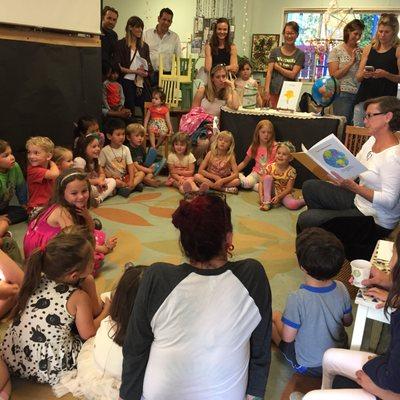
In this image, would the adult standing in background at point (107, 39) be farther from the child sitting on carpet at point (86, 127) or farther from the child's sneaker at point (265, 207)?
the child's sneaker at point (265, 207)

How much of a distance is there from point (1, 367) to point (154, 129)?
11.5 feet

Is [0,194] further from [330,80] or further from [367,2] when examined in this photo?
[367,2]

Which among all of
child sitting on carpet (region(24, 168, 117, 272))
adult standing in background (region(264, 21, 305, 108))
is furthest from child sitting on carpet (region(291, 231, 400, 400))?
adult standing in background (region(264, 21, 305, 108))

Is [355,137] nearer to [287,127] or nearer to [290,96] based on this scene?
[287,127]

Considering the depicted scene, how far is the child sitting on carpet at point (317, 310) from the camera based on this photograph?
1.66 metres

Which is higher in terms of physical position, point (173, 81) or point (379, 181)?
point (173, 81)

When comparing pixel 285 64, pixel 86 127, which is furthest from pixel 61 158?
pixel 285 64

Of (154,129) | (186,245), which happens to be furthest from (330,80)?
(186,245)

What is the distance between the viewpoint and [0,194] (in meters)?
2.97

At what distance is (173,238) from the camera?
3.01 m

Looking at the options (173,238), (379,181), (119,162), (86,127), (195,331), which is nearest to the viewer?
(195,331)

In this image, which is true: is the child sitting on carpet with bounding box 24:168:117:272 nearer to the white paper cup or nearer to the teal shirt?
the teal shirt

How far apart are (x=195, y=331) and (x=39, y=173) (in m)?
2.25

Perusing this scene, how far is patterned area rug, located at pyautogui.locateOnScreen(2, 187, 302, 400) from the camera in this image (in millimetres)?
2338
